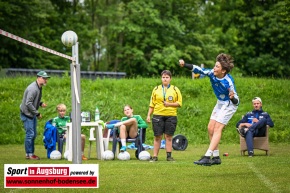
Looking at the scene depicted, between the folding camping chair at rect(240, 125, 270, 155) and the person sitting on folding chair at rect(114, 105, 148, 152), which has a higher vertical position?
the person sitting on folding chair at rect(114, 105, 148, 152)

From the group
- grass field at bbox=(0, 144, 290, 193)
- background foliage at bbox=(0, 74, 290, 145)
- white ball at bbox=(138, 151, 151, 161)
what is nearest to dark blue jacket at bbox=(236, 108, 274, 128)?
grass field at bbox=(0, 144, 290, 193)

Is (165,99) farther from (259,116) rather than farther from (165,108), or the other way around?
(259,116)

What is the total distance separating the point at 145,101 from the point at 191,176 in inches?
576

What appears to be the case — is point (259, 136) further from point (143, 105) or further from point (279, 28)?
point (279, 28)

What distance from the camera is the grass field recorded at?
36.4 feet

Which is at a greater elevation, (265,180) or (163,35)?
(163,35)

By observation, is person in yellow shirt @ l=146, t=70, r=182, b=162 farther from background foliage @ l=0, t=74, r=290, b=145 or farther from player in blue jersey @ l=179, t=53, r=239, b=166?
background foliage @ l=0, t=74, r=290, b=145

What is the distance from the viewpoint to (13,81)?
30.0 m

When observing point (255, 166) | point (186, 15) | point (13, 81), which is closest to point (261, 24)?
point (186, 15)

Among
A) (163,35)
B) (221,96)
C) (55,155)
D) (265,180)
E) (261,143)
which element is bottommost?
(265,180)

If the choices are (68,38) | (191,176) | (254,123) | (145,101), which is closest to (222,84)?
(191,176)

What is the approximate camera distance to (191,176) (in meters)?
12.8

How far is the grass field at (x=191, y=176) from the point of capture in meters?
11.1
